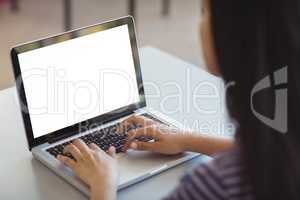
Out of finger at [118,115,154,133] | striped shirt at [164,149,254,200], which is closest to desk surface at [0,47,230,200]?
finger at [118,115,154,133]

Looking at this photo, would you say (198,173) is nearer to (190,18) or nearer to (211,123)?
(211,123)

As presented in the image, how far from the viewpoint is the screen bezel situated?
4.35ft

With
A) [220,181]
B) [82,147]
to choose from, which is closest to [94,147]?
[82,147]

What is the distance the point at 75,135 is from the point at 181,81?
43 centimetres

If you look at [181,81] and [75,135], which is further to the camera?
[181,81]

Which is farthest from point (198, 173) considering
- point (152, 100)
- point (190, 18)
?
point (190, 18)

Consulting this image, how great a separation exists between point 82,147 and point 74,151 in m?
0.02

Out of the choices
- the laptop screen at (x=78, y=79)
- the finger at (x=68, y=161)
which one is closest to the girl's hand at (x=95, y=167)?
the finger at (x=68, y=161)

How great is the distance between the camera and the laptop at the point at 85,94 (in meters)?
1.34

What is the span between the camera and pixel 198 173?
951 millimetres

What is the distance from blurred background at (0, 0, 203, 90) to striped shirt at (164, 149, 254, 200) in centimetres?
255

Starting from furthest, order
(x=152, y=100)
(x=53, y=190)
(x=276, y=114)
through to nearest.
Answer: (x=152, y=100) < (x=53, y=190) < (x=276, y=114)

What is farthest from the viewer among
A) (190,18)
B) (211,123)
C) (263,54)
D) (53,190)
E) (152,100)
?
(190,18)

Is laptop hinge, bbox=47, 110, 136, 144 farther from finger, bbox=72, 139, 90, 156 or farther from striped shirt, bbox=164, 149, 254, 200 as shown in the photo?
striped shirt, bbox=164, 149, 254, 200
